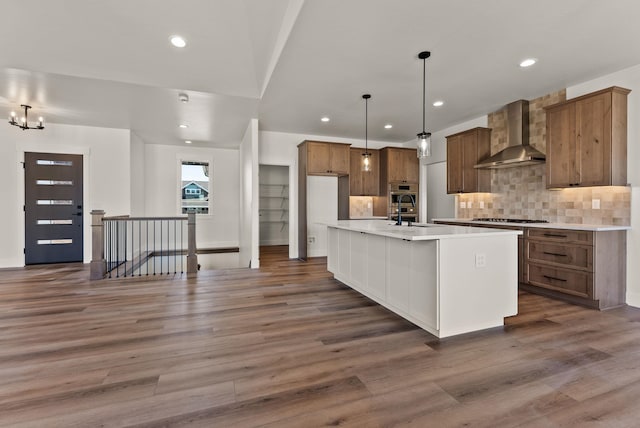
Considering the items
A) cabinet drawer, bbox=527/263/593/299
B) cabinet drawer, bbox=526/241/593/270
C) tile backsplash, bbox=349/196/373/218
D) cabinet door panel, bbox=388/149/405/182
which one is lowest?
cabinet drawer, bbox=527/263/593/299

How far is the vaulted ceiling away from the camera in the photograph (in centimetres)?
253

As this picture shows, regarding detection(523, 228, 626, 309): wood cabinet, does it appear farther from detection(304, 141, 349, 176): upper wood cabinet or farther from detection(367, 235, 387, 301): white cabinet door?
detection(304, 141, 349, 176): upper wood cabinet

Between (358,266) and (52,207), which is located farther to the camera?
(52,207)

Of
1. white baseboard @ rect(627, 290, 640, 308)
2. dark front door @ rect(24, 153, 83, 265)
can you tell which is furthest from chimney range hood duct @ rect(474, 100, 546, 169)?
dark front door @ rect(24, 153, 83, 265)

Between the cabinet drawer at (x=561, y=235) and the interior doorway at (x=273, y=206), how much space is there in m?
6.11

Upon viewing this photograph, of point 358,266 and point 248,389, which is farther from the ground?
point 358,266

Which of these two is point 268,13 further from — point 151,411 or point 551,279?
point 551,279

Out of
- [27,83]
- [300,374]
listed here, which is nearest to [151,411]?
[300,374]

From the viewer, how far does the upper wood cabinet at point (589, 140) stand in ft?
10.9

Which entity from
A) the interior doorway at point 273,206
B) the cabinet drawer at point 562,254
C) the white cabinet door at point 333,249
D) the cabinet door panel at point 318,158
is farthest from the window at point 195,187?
the cabinet drawer at point 562,254

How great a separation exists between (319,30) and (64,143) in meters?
5.70

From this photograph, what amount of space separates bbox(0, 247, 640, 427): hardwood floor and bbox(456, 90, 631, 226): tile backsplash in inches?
46.5

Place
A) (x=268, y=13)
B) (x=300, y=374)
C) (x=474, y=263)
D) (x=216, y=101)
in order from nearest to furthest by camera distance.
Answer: (x=300, y=374)
(x=474, y=263)
(x=268, y=13)
(x=216, y=101)

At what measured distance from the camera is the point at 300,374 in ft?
6.43
